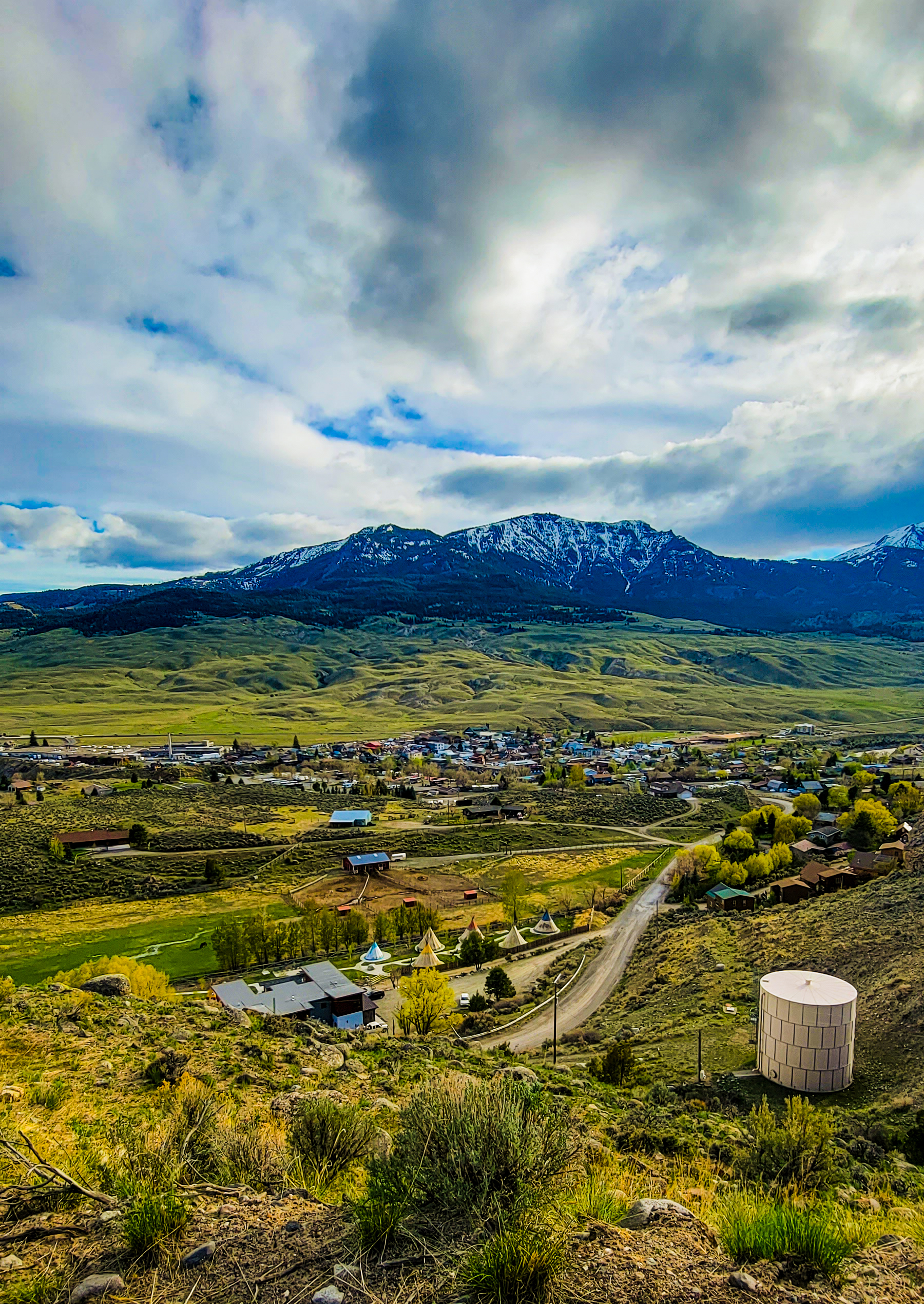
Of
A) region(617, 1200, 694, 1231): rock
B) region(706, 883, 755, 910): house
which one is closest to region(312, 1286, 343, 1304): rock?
region(617, 1200, 694, 1231): rock

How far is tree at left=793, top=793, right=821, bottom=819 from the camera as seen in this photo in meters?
70.6

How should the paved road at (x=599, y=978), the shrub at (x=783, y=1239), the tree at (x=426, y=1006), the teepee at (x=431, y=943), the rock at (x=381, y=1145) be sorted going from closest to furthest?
the shrub at (x=783, y=1239)
the rock at (x=381, y=1145)
the tree at (x=426, y=1006)
the paved road at (x=599, y=978)
the teepee at (x=431, y=943)

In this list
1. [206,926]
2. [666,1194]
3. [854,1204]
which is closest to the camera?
[666,1194]

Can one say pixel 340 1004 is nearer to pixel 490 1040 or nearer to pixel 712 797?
pixel 490 1040

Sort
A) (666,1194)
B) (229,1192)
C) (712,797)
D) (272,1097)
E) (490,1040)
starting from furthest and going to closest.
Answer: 1. (712,797)
2. (490,1040)
3. (272,1097)
4. (666,1194)
5. (229,1192)

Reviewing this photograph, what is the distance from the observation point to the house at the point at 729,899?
45438 millimetres

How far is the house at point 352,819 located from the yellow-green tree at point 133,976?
44.8 meters

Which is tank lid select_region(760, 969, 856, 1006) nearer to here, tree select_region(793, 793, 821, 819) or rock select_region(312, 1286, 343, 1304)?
rock select_region(312, 1286, 343, 1304)

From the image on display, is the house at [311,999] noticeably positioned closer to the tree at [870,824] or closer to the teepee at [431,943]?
the teepee at [431,943]

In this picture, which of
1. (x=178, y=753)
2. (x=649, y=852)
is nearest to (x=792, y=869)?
(x=649, y=852)

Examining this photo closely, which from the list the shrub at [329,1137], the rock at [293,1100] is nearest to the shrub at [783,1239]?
the shrub at [329,1137]

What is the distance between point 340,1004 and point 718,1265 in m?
28.2

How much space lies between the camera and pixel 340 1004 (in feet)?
95.7

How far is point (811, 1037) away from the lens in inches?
736
